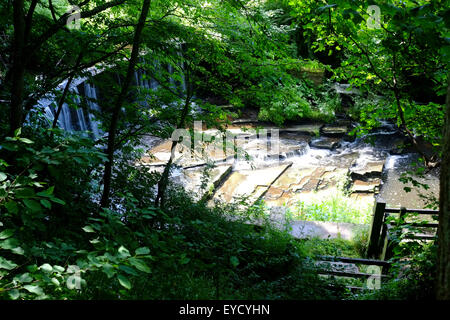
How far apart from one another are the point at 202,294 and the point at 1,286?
1.34 meters

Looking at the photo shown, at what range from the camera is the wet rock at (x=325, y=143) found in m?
13.7

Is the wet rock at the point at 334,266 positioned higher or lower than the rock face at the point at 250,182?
lower

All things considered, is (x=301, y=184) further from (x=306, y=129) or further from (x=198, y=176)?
(x=306, y=129)

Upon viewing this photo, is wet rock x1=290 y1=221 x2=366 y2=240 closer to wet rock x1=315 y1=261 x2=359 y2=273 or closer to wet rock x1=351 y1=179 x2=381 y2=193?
wet rock x1=315 y1=261 x2=359 y2=273

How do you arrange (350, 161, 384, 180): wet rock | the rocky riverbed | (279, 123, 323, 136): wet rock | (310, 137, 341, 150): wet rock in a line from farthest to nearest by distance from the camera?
Result: (279, 123, 323, 136): wet rock
(310, 137, 341, 150): wet rock
(350, 161, 384, 180): wet rock
the rocky riverbed

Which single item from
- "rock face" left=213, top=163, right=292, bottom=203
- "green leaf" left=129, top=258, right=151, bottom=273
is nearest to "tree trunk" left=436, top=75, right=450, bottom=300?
"green leaf" left=129, top=258, right=151, bottom=273

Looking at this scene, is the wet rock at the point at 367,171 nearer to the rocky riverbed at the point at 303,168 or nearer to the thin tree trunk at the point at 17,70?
the rocky riverbed at the point at 303,168

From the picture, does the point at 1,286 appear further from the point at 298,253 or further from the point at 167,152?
the point at 167,152

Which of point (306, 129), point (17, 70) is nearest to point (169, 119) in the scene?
point (17, 70)

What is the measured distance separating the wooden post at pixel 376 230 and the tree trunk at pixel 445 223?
11.0 feet

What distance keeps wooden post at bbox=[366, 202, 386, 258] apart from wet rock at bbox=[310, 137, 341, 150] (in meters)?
8.00

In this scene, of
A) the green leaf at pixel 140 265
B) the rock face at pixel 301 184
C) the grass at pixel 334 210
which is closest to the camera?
the green leaf at pixel 140 265

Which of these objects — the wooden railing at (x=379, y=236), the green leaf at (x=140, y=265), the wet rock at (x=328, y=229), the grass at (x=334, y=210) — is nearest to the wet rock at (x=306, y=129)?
the grass at (x=334, y=210)

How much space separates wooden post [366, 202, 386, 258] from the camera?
5.51m
